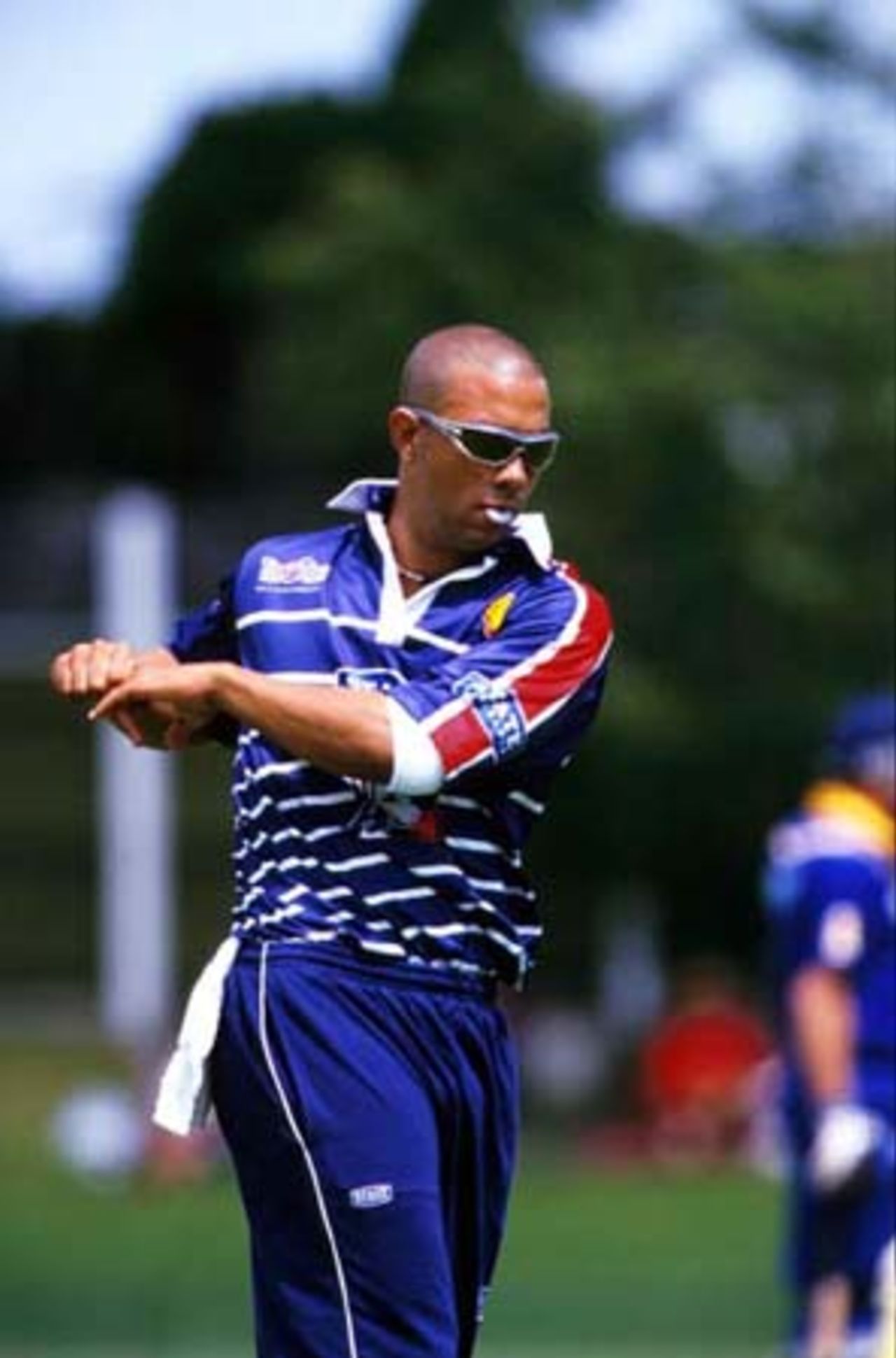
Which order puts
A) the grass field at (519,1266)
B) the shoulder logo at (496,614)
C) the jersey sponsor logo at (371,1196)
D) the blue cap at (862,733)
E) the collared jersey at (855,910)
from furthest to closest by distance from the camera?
the grass field at (519,1266)
the blue cap at (862,733)
the collared jersey at (855,910)
the shoulder logo at (496,614)
the jersey sponsor logo at (371,1196)

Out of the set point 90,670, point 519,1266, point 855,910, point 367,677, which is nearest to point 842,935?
point 855,910

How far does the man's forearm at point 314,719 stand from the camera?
7113 millimetres

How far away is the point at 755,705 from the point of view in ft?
87.5

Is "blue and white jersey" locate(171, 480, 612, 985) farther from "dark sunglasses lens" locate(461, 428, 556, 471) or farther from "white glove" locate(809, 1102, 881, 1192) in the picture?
"white glove" locate(809, 1102, 881, 1192)

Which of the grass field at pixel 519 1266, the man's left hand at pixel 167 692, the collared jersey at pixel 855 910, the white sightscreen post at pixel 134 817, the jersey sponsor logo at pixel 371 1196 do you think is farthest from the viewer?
the white sightscreen post at pixel 134 817

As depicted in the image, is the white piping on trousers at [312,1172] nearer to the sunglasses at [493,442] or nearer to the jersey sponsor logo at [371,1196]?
the jersey sponsor logo at [371,1196]

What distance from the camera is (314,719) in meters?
7.13

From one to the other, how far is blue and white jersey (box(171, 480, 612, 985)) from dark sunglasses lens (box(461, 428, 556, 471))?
0.16 meters

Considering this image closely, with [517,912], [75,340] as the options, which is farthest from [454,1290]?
[75,340]

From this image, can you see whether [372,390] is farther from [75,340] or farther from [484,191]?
[75,340]

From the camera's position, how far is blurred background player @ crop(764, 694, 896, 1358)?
12.1 meters

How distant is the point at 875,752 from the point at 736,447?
13.7 meters

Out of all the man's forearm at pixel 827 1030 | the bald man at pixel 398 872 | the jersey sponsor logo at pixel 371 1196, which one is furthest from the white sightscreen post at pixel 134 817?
the jersey sponsor logo at pixel 371 1196

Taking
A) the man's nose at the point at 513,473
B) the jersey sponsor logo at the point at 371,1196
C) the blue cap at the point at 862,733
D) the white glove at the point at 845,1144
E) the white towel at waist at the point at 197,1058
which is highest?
the man's nose at the point at 513,473
